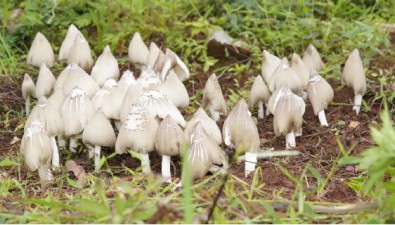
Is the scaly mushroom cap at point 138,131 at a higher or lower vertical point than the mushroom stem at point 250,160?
higher

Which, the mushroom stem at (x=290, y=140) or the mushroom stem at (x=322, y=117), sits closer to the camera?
the mushroom stem at (x=290, y=140)

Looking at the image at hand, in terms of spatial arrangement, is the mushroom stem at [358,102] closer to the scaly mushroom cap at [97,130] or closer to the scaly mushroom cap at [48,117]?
the scaly mushroom cap at [97,130]

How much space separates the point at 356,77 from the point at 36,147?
1.94 metres

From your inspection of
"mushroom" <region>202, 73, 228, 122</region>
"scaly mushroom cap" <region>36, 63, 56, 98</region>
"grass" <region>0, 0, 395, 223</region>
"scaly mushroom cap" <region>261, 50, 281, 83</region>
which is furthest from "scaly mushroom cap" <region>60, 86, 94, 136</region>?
"scaly mushroom cap" <region>261, 50, 281, 83</region>

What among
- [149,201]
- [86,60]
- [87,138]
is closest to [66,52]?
[86,60]

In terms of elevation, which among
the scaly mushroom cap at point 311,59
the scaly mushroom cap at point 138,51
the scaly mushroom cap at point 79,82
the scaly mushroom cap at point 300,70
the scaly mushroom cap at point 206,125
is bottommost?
the scaly mushroom cap at point 206,125

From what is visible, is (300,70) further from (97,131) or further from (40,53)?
(40,53)

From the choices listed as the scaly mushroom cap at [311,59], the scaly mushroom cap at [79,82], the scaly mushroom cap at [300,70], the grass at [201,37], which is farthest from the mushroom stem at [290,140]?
the scaly mushroom cap at [79,82]

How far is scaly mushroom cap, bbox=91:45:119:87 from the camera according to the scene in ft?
13.5

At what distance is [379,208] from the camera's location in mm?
2621

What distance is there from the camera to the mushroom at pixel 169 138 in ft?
10.3

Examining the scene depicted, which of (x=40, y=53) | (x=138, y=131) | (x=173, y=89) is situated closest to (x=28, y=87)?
(x=40, y=53)

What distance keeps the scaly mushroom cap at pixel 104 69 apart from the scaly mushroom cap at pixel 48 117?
2.33 feet

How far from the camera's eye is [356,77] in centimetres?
404
